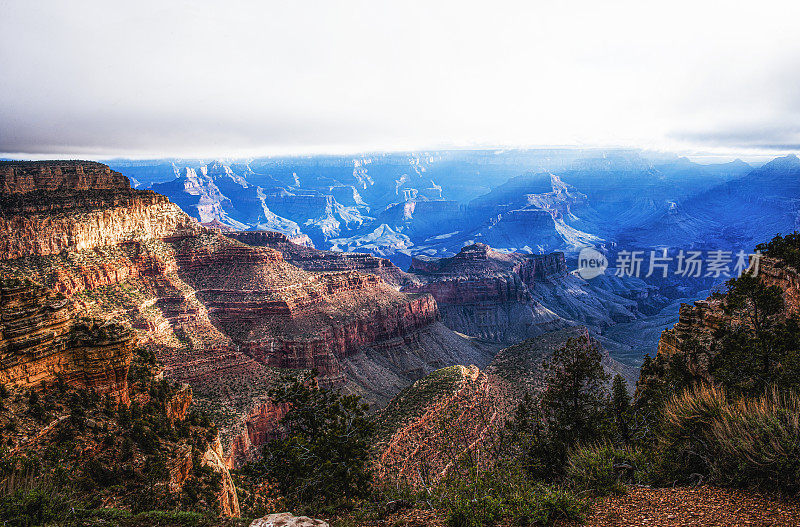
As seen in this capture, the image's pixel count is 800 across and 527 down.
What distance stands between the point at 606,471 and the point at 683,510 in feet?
10.1

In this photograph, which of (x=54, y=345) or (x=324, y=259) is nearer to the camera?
(x=54, y=345)

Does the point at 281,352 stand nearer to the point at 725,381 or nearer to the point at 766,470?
the point at 725,381

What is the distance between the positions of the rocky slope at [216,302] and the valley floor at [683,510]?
32583mm

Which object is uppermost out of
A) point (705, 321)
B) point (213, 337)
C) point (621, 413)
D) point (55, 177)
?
point (55, 177)

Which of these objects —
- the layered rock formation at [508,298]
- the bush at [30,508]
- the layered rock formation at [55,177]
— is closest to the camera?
the bush at [30,508]

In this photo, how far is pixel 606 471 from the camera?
14297mm

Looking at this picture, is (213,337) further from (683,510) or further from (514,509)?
(683,510)

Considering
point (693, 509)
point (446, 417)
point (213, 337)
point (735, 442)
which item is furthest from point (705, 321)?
point (213, 337)

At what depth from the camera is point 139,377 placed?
24.1m

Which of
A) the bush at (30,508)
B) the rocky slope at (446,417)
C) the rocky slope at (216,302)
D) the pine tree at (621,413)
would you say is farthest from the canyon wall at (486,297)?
the bush at (30,508)

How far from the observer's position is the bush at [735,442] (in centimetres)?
1109

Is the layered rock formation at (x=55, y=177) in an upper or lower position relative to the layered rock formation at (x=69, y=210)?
upper

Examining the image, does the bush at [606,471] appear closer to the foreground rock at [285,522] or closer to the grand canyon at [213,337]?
the grand canyon at [213,337]

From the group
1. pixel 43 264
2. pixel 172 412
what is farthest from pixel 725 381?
pixel 43 264
